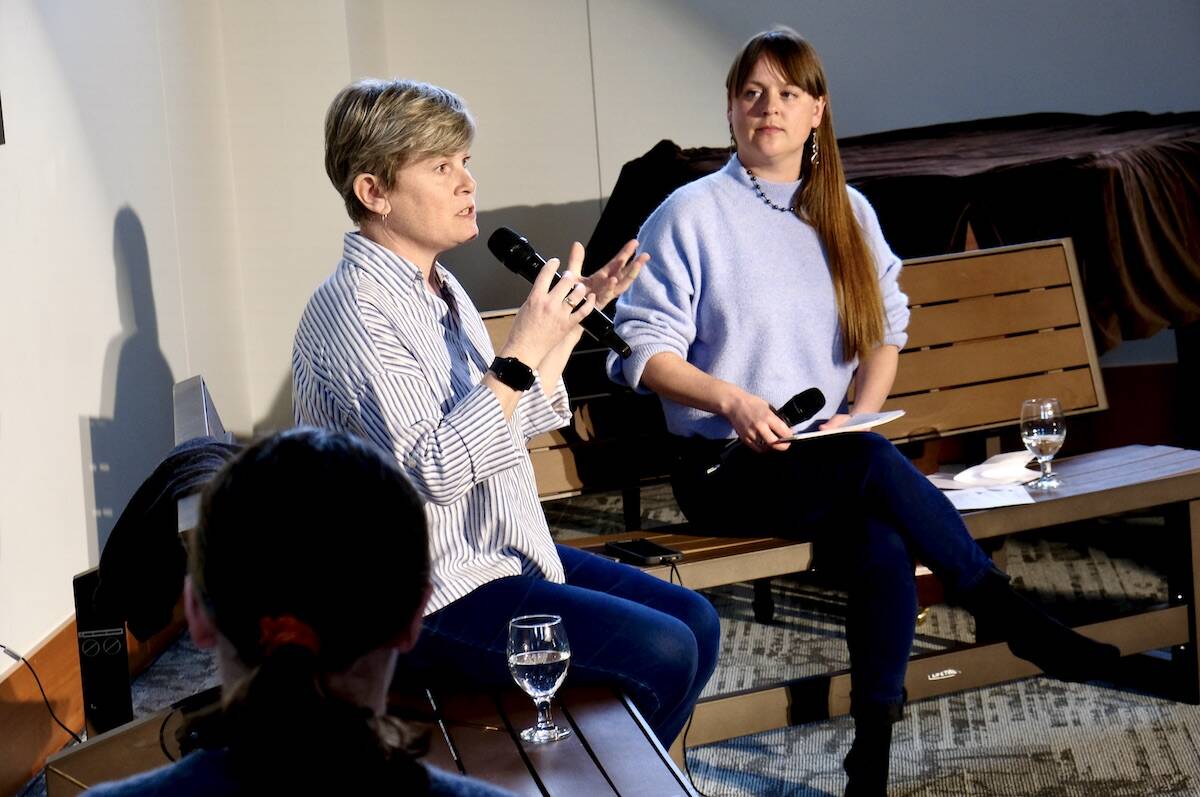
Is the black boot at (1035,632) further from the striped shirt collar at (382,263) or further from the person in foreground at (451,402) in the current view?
the striped shirt collar at (382,263)

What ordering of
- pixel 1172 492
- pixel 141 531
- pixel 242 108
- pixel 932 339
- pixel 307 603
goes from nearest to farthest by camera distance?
pixel 307 603
pixel 141 531
pixel 1172 492
pixel 932 339
pixel 242 108

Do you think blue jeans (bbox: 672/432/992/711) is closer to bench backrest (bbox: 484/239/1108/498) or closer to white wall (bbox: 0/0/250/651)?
bench backrest (bbox: 484/239/1108/498)

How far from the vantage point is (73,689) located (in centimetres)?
285

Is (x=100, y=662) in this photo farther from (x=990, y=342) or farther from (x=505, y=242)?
(x=990, y=342)

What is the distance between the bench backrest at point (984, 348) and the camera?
3.48m

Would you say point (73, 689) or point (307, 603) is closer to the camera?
point (307, 603)

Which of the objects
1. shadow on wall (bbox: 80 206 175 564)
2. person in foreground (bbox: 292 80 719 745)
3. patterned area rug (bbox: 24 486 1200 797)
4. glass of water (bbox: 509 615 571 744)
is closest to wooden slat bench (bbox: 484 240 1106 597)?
patterned area rug (bbox: 24 486 1200 797)

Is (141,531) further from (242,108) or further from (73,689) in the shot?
(242,108)

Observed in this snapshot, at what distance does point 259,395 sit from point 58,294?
5.06 ft

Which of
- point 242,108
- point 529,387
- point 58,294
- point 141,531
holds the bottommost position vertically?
point 141,531

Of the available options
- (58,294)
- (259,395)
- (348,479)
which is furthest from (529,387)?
(259,395)

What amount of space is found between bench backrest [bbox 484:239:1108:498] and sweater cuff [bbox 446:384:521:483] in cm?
143

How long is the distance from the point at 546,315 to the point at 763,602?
6.00ft

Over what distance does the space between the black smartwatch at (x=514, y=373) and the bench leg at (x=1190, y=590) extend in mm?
1649
